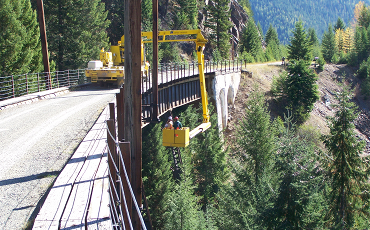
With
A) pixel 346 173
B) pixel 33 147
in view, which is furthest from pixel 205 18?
pixel 33 147

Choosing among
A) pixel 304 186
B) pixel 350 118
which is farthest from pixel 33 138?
pixel 350 118

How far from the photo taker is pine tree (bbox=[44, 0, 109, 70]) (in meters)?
36.9

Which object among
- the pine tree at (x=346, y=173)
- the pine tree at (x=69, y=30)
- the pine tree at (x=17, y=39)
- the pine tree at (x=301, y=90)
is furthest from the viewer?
the pine tree at (x=301, y=90)

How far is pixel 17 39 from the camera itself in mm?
25328

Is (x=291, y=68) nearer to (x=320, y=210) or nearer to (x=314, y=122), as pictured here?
(x=314, y=122)

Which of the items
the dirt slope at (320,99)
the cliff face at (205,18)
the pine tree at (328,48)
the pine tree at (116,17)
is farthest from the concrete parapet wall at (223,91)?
the pine tree at (328,48)

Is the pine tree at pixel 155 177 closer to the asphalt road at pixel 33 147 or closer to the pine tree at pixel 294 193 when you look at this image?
the asphalt road at pixel 33 147

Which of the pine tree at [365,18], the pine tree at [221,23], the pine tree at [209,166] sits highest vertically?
the pine tree at [365,18]

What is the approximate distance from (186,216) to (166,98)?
327 inches

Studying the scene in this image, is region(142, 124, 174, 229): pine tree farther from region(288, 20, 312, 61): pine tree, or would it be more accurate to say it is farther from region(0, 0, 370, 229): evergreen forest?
region(288, 20, 312, 61): pine tree

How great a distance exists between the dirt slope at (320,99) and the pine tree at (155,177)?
9.55 m

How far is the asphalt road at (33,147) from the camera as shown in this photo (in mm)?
6859

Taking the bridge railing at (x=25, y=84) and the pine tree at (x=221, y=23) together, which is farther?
the pine tree at (x=221, y=23)

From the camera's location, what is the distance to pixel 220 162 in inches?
1101
